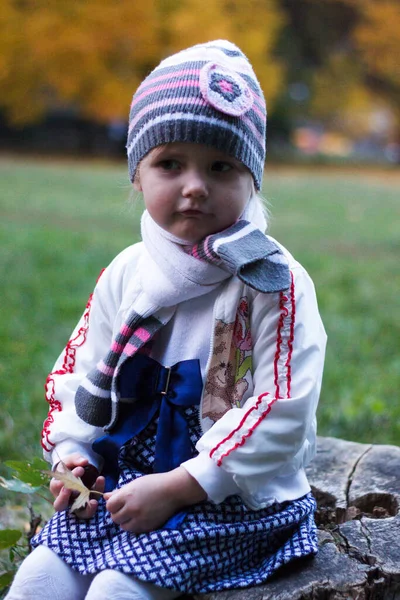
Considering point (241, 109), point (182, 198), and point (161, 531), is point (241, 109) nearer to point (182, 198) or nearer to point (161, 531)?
point (182, 198)

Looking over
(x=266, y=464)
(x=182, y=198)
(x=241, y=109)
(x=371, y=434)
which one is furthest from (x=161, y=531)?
(x=371, y=434)

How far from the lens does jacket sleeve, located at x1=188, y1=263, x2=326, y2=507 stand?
165cm

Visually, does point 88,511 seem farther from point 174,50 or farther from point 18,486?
point 174,50

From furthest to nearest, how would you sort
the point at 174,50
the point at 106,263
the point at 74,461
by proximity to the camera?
the point at 174,50, the point at 106,263, the point at 74,461

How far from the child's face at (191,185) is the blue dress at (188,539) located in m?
0.35

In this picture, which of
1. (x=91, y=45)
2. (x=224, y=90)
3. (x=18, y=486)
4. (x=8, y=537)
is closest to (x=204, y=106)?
(x=224, y=90)

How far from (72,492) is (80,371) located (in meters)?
0.33

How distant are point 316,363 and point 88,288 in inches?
153

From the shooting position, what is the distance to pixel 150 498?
1.66 m

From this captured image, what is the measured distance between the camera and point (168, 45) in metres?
22.8

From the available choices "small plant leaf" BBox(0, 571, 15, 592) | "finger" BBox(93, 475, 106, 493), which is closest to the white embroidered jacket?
"finger" BBox(93, 475, 106, 493)

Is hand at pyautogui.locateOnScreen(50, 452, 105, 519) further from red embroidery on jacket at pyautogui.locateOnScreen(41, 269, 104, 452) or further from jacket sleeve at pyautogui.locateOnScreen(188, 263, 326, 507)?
jacket sleeve at pyautogui.locateOnScreen(188, 263, 326, 507)

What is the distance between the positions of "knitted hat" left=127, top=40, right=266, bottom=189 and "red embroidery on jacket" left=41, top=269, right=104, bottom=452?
459mm

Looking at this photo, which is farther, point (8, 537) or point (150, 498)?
point (8, 537)
